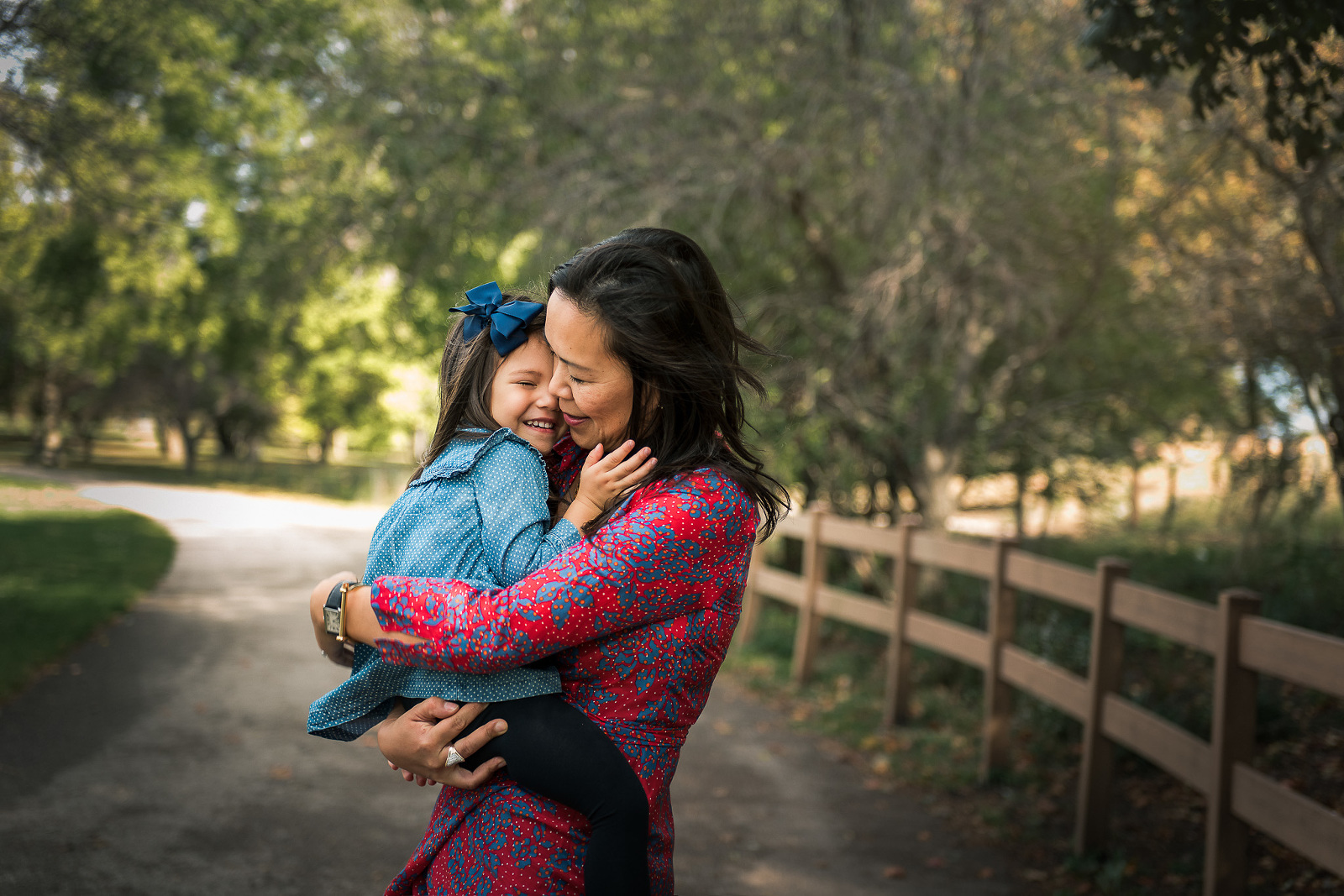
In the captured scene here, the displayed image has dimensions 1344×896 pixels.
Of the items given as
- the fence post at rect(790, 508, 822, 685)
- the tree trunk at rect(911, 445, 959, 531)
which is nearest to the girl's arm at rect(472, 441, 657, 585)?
the fence post at rect(790, 508, 822, 685)

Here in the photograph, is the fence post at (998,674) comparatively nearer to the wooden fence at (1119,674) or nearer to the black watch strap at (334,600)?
the wooden fence at (1119,674)

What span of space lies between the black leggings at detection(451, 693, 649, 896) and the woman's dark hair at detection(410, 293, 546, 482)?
59 cm

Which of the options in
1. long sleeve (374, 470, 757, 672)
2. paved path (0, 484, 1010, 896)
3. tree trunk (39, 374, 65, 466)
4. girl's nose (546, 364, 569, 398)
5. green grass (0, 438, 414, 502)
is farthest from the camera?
tree trunk (39, 374, 65, 466)

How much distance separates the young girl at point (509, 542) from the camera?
177 cm

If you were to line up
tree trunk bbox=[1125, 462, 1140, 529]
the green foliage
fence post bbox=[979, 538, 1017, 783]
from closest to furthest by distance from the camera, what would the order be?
1. the green foliage
2. fence post bbox=[979, 538, 1017, 783]
3. tree trunk bbox=[1125, 462, 1140, 529]

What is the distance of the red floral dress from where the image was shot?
1.69 m

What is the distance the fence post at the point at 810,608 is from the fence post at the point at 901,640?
128cm

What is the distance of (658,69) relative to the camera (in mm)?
9359

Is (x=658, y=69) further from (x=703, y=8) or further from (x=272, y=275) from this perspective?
(x=272, y=275)

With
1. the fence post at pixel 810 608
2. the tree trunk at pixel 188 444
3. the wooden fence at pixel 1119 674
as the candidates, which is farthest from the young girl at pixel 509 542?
the tree trunk at pixel 188 444

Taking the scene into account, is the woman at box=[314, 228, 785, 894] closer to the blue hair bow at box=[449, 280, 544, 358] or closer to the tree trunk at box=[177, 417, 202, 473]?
the blue hair bow at box=[449, 280, 544, 358]

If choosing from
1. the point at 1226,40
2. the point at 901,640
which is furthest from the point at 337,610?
the point at 901,640

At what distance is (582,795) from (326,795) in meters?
4.45

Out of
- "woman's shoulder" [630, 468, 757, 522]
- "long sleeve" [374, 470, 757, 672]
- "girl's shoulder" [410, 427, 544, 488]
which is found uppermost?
"girl's shoulder" [410, 427, 544, 488]
